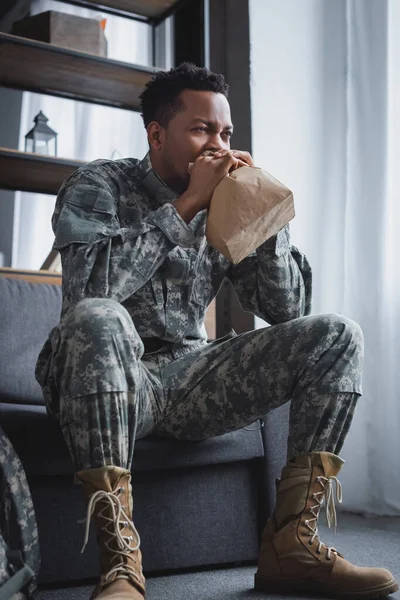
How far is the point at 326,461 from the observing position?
135cm

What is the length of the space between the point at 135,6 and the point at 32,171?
30.9 inches

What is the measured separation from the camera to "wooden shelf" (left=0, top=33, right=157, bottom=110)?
96.3 inches

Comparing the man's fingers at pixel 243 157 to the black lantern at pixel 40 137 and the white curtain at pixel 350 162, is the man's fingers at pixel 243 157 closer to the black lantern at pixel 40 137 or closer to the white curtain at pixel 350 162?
the white curtain at pixel 350 162

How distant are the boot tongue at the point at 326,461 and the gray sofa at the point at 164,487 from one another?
1.03 feet

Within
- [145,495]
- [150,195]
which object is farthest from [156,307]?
[145,495]

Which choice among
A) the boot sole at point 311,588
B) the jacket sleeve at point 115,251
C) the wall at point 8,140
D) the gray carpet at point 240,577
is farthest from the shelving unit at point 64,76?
the boot sole at point 311,588

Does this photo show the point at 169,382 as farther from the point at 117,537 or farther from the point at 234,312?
the point at 234,312

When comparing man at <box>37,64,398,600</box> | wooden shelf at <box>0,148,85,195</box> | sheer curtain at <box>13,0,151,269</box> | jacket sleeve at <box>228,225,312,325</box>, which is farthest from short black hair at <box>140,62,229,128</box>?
sheer curtain at <box>13,0,151,269</box>

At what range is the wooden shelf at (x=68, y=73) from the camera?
2.45 m

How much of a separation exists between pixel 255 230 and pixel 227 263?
25 cm

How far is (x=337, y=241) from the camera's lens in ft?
8.52

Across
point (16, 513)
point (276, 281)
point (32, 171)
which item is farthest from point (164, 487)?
point (32, 171)

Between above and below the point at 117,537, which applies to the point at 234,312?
above

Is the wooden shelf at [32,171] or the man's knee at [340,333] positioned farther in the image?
the wooden shelf at [32,171]
